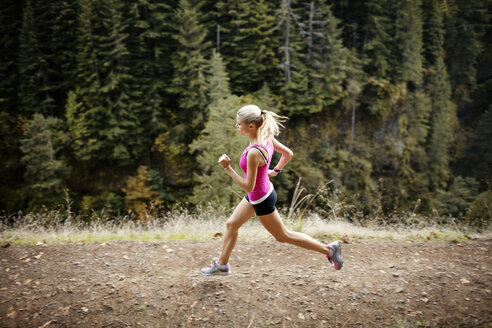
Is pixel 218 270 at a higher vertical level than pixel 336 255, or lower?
lower

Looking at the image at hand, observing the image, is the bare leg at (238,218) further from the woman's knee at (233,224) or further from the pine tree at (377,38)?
the pine tree at (377,38)

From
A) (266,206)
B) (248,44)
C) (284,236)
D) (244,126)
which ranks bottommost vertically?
(284,236)

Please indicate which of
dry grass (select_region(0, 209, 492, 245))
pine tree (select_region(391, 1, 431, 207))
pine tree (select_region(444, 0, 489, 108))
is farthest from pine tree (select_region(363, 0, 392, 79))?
dry grass (select_region(0, 209, 492, 245))

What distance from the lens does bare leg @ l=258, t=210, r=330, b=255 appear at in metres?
3.00

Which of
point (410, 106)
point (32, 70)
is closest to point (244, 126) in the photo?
point (32, 70)

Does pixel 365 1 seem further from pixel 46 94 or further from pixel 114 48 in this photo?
pixel 46 94

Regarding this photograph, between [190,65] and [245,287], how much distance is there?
18250 millimetres

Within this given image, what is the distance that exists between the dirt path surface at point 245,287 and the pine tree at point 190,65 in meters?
16.3

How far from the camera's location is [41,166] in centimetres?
1772

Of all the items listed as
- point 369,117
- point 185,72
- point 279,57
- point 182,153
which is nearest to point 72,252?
point 182,153

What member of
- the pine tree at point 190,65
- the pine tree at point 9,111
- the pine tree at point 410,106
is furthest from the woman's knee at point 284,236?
the pine tree at point 410,106

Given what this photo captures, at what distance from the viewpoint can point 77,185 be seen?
20.7 m

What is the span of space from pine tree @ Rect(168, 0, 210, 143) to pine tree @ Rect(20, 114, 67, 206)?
27.4 feet

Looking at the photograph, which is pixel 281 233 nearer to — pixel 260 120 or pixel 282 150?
pixel 282 150
